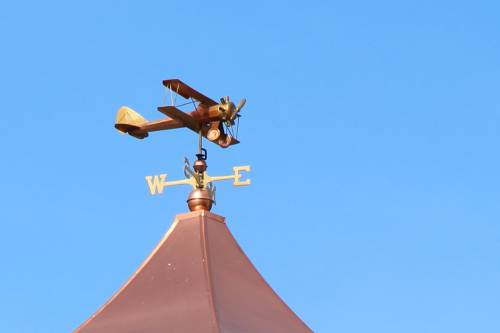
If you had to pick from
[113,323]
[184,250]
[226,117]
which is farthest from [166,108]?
[113,323]

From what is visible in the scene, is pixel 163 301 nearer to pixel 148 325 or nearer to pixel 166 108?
pixel 148 325

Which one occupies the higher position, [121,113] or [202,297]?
[121,113]

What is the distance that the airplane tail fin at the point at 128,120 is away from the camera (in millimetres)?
11703

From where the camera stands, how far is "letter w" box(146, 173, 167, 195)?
37.3 feet

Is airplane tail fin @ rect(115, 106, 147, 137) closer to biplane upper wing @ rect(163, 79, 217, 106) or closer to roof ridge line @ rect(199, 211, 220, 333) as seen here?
biplane upper wing @ rect(163, 79, 217, 106)

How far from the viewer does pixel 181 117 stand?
11148 mm

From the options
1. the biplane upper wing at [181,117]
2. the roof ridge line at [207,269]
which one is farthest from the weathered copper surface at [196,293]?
the biplane upper wing at [181,117]

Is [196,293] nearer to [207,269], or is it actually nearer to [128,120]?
[207,269]

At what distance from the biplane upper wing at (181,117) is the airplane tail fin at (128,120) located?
615mm

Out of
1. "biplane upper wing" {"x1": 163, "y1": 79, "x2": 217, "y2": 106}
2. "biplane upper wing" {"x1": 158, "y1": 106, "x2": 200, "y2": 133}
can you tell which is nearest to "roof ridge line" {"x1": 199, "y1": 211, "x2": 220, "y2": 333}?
"biplane upper wing" {"x1": 158, "y1": 106, "x2": 200, "y2": 133}

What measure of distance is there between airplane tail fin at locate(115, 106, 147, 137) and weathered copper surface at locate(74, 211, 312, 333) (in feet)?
3.95

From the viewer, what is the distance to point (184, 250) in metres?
10.7

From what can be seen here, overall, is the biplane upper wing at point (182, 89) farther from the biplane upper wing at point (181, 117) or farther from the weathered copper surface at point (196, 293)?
the weathered copper surface at point (196, 293)

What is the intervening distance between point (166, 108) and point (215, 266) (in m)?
1.62
